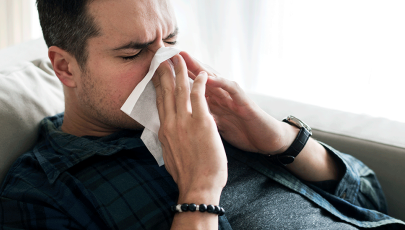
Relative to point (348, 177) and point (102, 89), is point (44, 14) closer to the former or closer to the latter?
point (102, 89)

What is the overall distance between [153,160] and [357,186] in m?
0.61

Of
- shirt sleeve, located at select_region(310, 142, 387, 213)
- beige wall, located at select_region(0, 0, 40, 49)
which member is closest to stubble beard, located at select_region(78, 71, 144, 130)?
Answer: shirt sleeve, located at select_region(310, 142, 387, 213)

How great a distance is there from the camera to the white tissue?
2.42 feet

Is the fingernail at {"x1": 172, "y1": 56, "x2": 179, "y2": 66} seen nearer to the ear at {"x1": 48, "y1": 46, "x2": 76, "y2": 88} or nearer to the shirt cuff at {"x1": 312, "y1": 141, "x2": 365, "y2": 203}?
the ear at {"x1": 48, "y1": 46, "x2": 76, "y2": 88}

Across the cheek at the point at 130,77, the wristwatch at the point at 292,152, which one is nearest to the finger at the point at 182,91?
the cheek at the point at 130,77

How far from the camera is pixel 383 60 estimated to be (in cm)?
133

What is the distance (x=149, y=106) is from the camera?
0.79 metres

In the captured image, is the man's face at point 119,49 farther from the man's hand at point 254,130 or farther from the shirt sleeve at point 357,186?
the shirt sleeve at point 357,186

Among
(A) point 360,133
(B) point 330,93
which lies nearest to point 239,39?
(B) point 330,93

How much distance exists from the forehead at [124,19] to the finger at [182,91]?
0.46 feet

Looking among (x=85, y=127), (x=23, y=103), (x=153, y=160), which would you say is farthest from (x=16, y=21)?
(x=153, y=160)

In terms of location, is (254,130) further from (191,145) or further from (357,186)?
(357,186)

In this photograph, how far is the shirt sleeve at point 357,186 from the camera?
92cm

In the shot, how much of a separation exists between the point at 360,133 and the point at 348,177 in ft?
0.66
